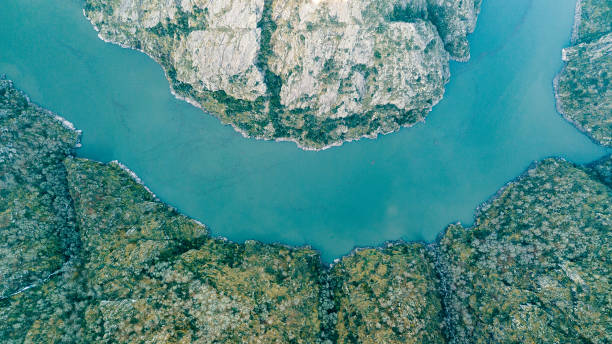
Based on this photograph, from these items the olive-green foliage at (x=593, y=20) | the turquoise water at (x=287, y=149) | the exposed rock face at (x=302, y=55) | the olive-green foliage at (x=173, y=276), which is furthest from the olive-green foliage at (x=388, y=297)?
the olive-green foliage at (x=593, y=20)

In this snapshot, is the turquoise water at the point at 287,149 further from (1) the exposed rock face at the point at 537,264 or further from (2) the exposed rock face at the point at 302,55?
(1) the exposed rock face at the point at 537,264

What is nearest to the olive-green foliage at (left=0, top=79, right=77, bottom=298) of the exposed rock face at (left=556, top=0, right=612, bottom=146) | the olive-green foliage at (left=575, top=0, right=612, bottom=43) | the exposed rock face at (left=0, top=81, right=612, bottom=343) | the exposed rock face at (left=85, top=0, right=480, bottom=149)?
the exposed rock face at (left=0, top=81, right=612, bottom=343)

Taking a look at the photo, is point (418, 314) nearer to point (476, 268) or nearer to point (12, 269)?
point (476, 268)

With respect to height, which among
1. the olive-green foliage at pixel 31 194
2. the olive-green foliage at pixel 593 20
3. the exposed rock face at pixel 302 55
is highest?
the olive-green foliage at pixel 593 20

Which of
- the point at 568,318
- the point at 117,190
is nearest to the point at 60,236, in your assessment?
the point at 117,190

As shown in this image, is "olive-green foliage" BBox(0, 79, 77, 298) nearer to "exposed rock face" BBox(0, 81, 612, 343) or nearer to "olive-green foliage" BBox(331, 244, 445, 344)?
"exposed rock face" BBox(0, 81, 612, 343)

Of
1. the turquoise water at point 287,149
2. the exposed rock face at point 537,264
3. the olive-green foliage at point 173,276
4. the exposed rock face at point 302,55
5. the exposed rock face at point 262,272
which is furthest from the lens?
the turquoise water at point 287,149
